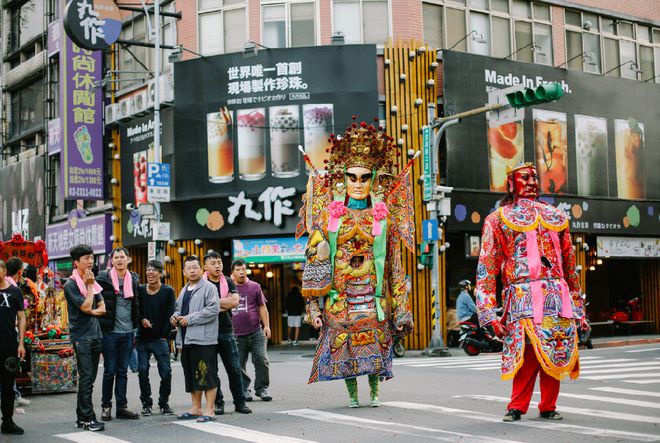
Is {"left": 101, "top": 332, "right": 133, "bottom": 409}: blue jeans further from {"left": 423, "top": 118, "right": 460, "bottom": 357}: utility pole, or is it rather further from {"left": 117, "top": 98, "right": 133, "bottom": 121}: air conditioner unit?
{"left": 117, "top": 98, "right": 133, "bottom": 121}: air conditioner unit

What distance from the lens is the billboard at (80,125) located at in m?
31.5

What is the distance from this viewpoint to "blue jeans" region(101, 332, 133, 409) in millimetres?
11195

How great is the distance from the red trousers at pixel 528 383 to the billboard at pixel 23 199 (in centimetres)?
3163

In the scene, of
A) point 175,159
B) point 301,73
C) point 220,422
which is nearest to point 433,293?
point 301,73

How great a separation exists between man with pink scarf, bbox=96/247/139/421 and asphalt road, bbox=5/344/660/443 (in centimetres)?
39

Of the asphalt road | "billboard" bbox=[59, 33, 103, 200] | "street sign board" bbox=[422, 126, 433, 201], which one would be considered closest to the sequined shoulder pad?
the asphalt road

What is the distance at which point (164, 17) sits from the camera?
98.3 feet

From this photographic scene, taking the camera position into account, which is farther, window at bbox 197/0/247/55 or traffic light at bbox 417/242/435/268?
window at bbox 197/0/247/55

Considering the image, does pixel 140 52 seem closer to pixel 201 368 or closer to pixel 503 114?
pixel 503 114

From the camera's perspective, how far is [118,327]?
37.0 feet

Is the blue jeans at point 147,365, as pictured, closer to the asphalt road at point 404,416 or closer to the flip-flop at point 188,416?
the asphalt road at point 404,416

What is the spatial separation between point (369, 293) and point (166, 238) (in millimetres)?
15396

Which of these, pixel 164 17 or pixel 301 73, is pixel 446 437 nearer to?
pixel 301 73

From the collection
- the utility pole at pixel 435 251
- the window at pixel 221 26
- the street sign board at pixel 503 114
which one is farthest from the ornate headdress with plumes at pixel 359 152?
the window at pixel 221 26
